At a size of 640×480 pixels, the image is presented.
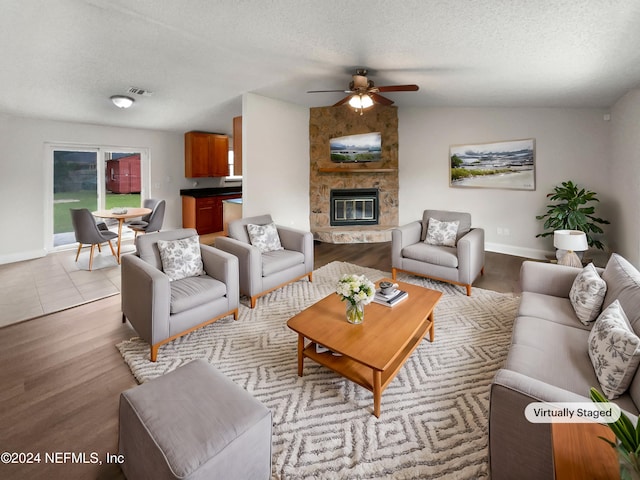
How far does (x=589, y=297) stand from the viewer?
7.06 ft

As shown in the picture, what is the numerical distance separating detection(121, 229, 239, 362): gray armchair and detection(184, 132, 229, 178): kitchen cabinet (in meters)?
4.40

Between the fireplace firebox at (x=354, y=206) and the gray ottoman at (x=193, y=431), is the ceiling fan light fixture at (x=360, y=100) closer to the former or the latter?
the fireplace firebox at (x=354, y=206)

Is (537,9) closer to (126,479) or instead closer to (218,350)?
(218,350)

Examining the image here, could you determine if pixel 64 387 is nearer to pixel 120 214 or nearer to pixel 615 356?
pixel 615 356

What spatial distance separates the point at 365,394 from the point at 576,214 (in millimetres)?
3978

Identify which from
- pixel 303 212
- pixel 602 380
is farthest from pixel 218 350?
pixel 303 212

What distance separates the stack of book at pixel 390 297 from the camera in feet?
8.45

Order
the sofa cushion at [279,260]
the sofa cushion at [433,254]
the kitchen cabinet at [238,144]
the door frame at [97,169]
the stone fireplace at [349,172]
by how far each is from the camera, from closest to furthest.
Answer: the sofa cushion at [279,260] < the sofa cushion at [433,254] < the door frame at [97,169] < the kitchen cabinet at [238,144] < the stone fireplace at [349,172]

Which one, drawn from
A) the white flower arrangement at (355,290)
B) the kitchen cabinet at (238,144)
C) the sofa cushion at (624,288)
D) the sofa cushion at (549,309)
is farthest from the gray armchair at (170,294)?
the sofa cushion at (624,288)

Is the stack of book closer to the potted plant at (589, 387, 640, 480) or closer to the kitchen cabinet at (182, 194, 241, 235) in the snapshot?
the potted plant at (589, 387, 640, 480)

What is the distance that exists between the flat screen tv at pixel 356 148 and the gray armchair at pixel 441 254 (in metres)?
2.38

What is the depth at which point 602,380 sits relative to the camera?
1519 millimetres

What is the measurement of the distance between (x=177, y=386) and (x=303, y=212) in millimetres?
4931

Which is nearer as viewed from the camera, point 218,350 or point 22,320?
point 218,350
